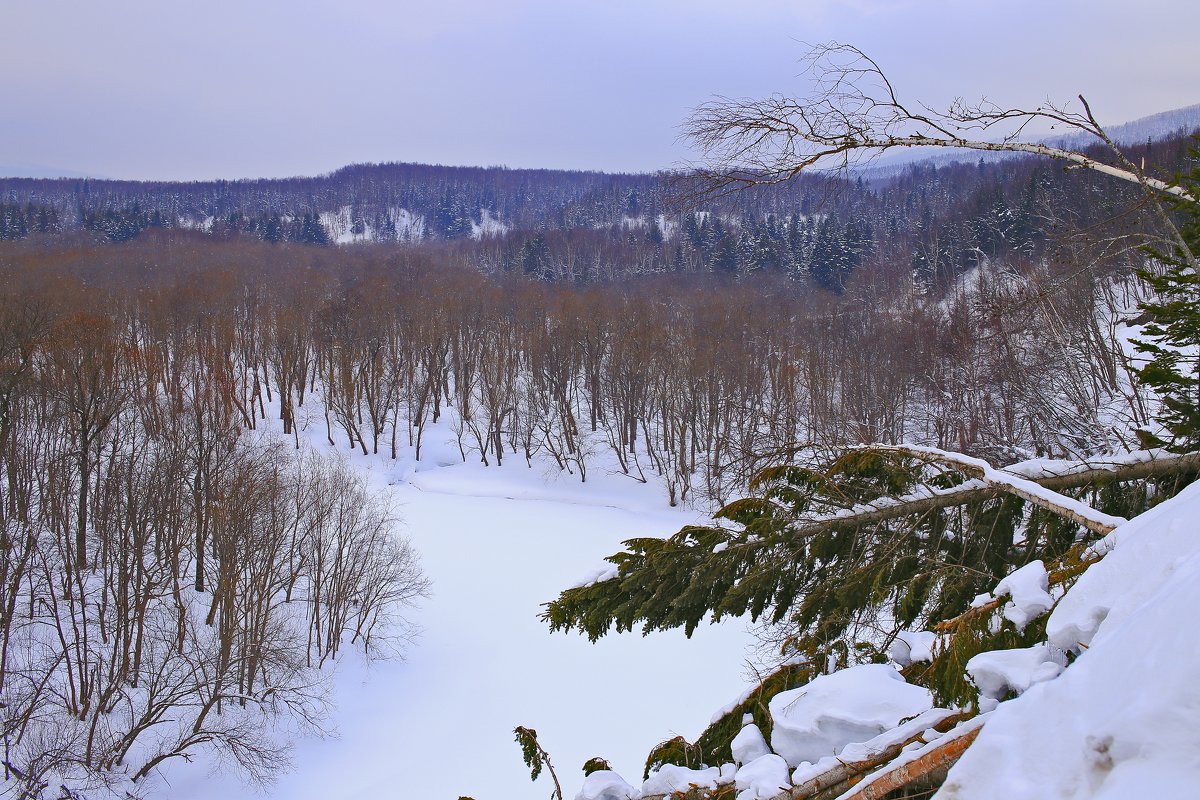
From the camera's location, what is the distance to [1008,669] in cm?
161

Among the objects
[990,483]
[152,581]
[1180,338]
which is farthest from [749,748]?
[152,581]

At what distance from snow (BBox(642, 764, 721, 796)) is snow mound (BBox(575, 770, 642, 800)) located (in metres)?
0.05

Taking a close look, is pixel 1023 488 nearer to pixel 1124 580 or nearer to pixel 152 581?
pixel 1124 580

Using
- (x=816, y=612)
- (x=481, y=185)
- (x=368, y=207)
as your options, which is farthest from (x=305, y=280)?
(x=481, y=185)

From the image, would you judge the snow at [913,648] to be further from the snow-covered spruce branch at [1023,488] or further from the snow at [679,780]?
the snow-covered spruce branch at [1023,488]

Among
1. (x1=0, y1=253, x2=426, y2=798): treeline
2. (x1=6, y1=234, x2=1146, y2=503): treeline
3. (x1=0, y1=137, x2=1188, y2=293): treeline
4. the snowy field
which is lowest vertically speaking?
the snowy field

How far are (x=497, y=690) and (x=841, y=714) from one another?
61.4ft

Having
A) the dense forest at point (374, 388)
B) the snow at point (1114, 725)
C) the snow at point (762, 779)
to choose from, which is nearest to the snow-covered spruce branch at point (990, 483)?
the dense forest at point (374, 388)

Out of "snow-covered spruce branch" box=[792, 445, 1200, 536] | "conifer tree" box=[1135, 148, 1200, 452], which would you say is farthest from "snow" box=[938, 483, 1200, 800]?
"conifer tree" box=[1135, 148, 1200, 452]

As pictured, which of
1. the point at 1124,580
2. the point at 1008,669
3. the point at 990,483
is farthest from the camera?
the point at 990,483

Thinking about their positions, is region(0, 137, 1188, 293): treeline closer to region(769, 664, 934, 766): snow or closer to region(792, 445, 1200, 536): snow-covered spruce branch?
region(792, 445, 1200, 536): snow-covered spruce branch

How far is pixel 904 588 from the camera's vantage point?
138 inches

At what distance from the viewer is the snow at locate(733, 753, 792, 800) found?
1825 mm

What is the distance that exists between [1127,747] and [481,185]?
170054 mm
